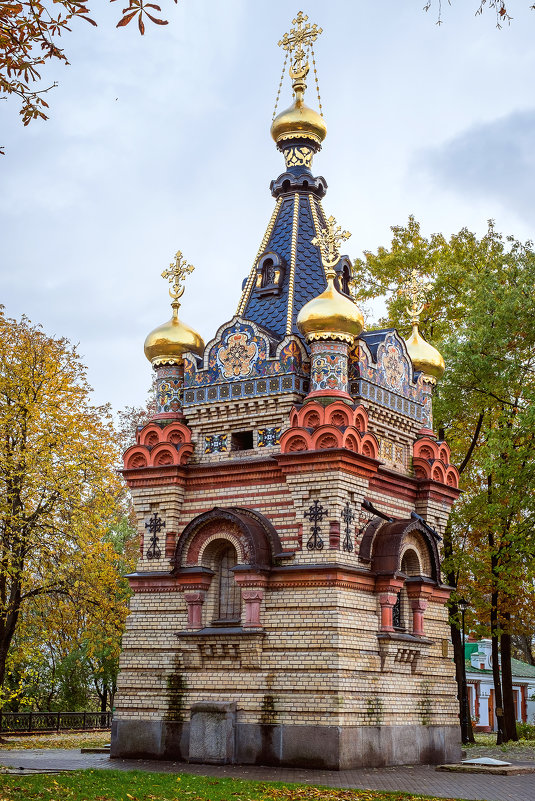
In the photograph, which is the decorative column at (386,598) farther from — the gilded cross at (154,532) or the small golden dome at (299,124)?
the small golden dome at (299,124)

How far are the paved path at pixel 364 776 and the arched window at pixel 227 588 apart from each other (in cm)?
237

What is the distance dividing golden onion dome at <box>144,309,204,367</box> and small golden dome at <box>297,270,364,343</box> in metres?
2.70

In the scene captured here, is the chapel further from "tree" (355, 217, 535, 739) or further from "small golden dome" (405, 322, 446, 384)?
"tree" (355, 217, 535, 739)

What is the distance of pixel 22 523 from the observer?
19609 mm

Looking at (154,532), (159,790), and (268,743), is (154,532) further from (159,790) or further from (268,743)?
(159,790)

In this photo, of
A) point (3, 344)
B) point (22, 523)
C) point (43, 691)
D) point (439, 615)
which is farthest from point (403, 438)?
point (43, 691)

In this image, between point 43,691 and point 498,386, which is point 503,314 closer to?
point 498,386

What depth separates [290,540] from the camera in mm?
15422

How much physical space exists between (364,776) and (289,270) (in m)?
8.96

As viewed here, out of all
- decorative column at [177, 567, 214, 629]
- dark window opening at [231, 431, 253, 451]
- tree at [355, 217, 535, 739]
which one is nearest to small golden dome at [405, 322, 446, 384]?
tree at [355, 217, 535, 739]

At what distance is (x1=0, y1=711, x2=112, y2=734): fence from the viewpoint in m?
23.9

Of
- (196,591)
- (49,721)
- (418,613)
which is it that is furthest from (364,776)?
(49,721)

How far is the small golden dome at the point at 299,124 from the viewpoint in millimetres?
19438

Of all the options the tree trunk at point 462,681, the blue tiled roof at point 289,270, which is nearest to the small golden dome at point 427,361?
the blue tiled roof at point 289,270
